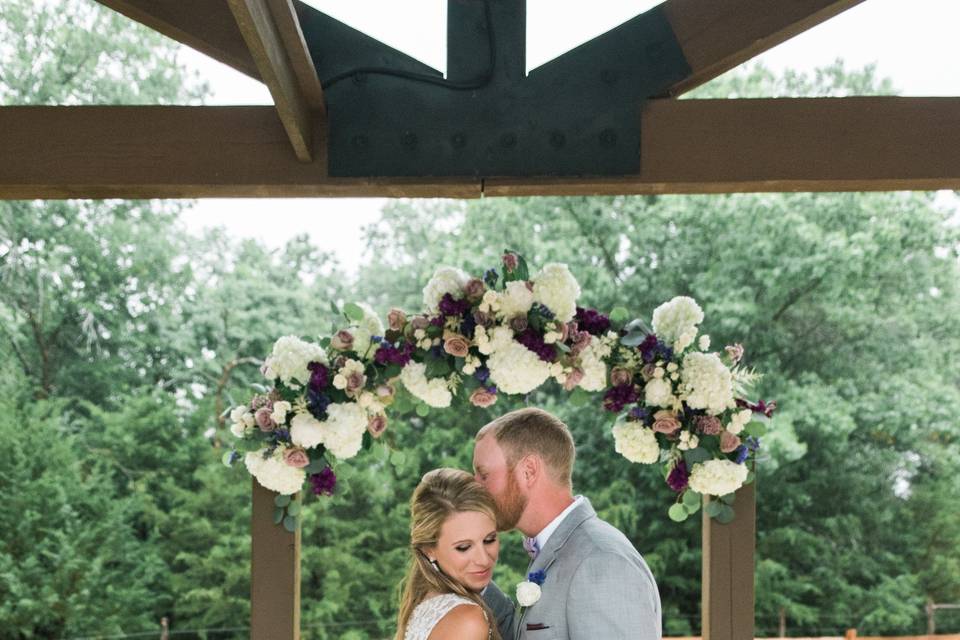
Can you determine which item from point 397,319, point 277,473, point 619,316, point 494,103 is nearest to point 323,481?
point 277,473

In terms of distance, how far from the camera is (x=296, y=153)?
282 centimetres

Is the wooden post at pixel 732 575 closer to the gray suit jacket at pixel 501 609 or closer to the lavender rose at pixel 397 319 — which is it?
the gray suit jacket at pixel 501 609

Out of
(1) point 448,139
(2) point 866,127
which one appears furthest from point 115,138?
(2) point 866,127

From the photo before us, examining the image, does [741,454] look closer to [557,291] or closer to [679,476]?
[679,476]

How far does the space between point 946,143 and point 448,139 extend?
4.28 feet

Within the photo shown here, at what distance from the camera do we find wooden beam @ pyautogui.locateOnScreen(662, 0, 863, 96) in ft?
8.79

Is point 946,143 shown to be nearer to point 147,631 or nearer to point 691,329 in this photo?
point 691,329

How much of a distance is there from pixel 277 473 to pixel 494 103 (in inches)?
52.4

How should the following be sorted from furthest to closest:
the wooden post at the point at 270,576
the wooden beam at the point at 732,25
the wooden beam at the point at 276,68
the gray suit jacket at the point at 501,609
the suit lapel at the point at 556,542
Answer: the wooden post at the point at 270,576, the gray suit jacket at the point at 501,609, the suit lapel at the point at 556,542, the wooden beam at the point at 732,25, the wooden beam at the point at 276,68

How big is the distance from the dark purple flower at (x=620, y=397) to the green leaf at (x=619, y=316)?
0.21 meters

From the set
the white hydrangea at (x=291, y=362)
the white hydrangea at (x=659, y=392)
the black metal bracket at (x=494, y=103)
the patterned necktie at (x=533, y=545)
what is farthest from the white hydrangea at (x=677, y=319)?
the white hydrangea at (x=291, y=362)

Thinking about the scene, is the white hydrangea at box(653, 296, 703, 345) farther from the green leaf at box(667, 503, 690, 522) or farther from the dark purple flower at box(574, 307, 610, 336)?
the green leaf at box(667, 503, 690, 522)

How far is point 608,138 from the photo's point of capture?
2.83 meters

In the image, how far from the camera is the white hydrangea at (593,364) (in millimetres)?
3379
